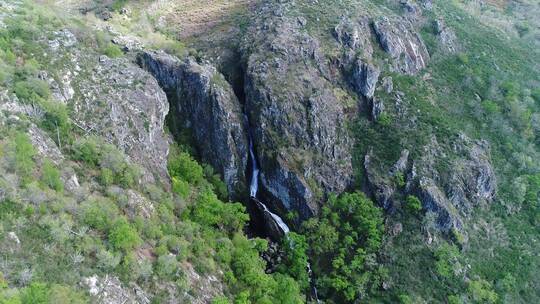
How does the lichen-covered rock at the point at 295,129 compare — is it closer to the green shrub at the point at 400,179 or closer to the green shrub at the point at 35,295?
the green shrub at the point at 400,179

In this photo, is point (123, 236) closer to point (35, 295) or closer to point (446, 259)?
point (35, 295)

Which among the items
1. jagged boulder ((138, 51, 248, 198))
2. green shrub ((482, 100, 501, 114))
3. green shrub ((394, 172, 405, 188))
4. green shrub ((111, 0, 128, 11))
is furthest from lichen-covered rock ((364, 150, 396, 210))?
green shrub ((111, 0, 128, 11))

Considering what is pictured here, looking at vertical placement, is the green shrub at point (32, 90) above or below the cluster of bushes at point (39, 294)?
above

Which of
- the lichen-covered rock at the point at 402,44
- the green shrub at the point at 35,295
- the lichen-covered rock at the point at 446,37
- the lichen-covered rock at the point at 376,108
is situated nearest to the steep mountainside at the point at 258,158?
the green shrub at the point at 35,295

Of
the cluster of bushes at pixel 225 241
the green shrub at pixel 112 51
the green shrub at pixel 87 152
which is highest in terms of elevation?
the green shrub at pixel 112 51

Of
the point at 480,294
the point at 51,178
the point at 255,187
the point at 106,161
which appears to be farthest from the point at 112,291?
the point at 480,294

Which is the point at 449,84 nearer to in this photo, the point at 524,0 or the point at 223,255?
the point at 223,255

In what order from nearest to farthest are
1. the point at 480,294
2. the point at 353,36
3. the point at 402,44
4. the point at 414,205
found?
1. the point at 480,294
2. the point at 414,205
3. the point at 353,36
4. the point at 402,44
